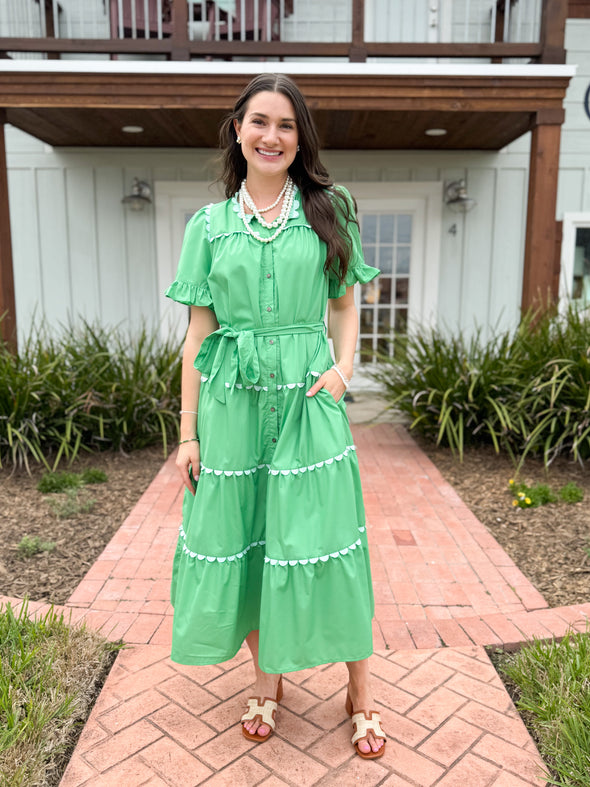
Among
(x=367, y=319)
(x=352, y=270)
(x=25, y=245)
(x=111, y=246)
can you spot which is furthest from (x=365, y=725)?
(x=25, y=245)

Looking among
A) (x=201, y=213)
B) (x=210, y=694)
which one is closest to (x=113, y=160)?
(x=201, y=213)

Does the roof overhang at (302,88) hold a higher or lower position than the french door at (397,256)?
higher

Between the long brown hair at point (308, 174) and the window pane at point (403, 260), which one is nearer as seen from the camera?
the long brown hair at point (308, 174)

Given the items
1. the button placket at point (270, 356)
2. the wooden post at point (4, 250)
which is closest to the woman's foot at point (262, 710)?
the button placket at point (270, 356)

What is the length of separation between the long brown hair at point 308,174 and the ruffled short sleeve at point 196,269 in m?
0.19

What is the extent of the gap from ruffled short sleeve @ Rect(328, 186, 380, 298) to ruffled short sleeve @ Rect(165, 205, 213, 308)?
0.35 metres

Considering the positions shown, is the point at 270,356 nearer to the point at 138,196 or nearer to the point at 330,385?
the point at 330,385

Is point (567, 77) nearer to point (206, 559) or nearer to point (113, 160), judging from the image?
point (113, 160)

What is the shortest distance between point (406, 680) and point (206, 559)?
913 millimetres

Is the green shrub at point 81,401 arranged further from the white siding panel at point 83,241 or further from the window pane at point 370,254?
the window pane at point 370,254

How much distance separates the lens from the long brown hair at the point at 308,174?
1.72 meters

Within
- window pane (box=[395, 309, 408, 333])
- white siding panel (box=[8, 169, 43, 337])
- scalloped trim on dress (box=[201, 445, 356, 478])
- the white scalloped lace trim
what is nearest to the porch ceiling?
white siding panel (box=[8, 169, 43, 337])

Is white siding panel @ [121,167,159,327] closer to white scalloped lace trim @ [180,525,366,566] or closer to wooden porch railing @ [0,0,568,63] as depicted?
wooden porch railing @ [0,0,568,63]

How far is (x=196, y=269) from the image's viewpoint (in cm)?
180
